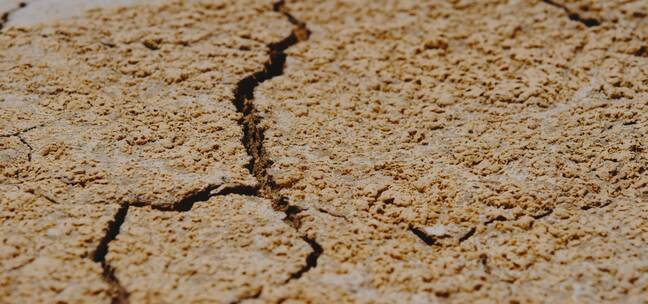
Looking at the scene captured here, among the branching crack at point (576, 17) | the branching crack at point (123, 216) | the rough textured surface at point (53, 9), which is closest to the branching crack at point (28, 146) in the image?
the branching crack at point (123, 216)

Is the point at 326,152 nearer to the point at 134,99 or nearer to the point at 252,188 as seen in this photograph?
the point at 252,188

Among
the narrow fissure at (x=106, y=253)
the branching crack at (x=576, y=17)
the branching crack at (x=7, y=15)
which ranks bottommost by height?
the narrow fissure at (x=106, y=253)

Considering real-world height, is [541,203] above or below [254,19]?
below

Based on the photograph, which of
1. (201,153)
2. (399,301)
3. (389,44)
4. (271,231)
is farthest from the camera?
(389,44)

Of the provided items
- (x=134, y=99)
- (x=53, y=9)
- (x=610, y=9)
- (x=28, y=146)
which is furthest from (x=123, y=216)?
(x=610, y=9)

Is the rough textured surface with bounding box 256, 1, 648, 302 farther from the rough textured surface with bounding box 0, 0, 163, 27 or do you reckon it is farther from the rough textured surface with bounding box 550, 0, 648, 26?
the rough textured surface with bounding box 0, 0, 163, 27

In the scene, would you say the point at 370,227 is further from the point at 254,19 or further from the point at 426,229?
the point at 254,19

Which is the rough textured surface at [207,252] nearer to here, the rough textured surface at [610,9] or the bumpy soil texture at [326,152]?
the bumpy soil texture at [326,152]

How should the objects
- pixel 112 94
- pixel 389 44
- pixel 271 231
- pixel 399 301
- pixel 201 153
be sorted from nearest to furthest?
pixel 399 301
pixel 271 231
pixel 201 153
pixel 112 94
pixel 389 44

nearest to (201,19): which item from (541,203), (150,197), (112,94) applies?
(112,94)
